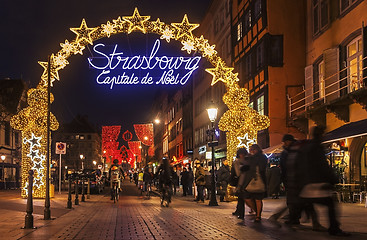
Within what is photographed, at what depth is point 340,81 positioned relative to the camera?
23.3 metres

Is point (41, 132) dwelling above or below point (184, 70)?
below

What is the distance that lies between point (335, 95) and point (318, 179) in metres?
14.5

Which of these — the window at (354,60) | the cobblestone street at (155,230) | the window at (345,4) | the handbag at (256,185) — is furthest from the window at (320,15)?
the handbag at (256,185)

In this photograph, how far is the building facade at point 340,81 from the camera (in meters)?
21.0

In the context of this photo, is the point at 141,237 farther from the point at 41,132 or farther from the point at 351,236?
the point at 41,132

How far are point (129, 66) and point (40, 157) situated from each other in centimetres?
570

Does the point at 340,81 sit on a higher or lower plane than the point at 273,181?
higher

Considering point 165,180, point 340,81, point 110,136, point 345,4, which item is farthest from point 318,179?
point 110,136

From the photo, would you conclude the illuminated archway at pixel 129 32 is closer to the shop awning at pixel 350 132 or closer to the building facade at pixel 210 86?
the shop awning at pixel 350 132

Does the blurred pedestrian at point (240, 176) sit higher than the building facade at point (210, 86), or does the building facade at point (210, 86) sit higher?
the building facade at point (210, 86)

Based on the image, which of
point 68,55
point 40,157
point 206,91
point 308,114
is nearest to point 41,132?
point 40,157

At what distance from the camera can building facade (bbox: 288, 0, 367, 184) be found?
20984mm

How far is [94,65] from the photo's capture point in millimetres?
26156

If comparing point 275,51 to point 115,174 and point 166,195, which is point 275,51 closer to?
point 115,174
